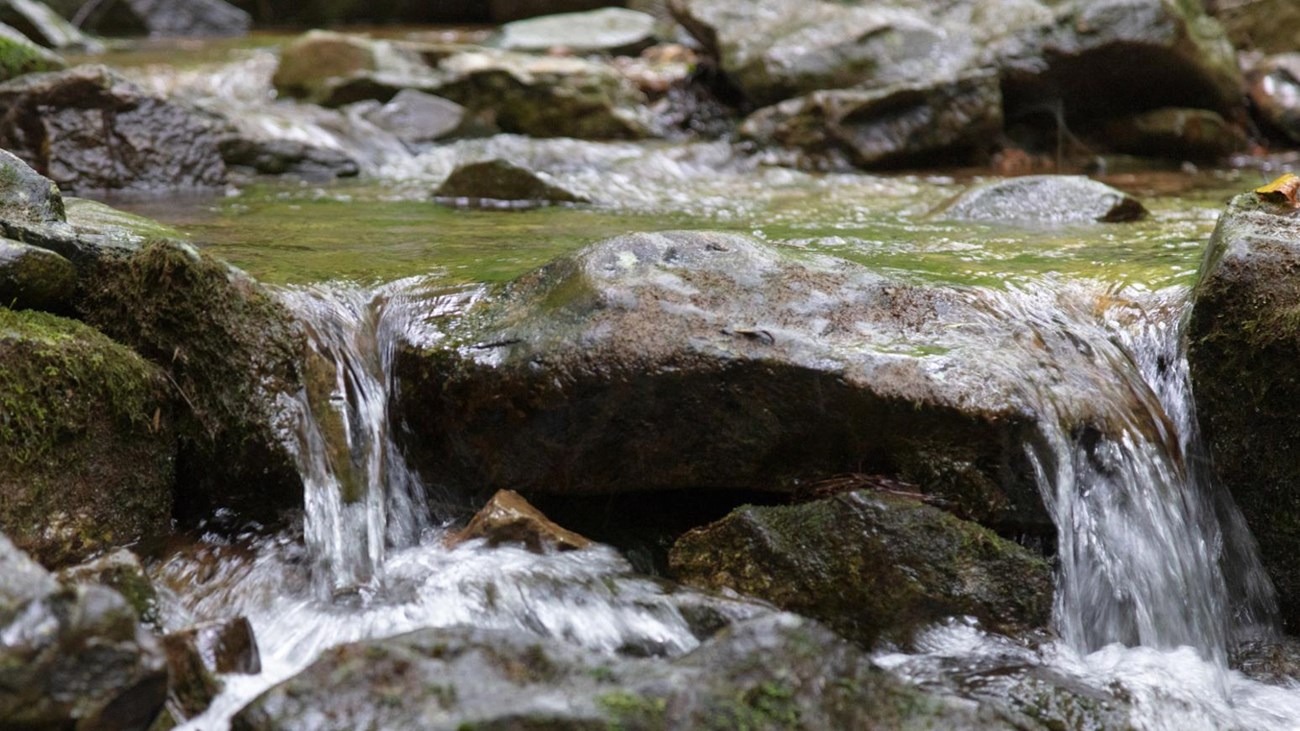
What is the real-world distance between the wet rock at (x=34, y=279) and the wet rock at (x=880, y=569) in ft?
7.19

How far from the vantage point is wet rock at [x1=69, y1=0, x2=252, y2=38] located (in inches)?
607

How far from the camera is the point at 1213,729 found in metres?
3.07

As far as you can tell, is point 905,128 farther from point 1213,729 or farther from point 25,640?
point 25,640

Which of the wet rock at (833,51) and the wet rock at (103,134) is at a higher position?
the wet rock at (833,51)

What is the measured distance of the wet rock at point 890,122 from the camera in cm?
941

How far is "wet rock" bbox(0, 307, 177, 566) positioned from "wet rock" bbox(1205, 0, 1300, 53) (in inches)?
484

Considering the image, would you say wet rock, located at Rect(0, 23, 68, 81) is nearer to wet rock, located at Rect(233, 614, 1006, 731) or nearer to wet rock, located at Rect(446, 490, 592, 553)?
wet rock, located at Rect(446, 490, 592, 553)

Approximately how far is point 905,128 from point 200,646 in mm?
7860

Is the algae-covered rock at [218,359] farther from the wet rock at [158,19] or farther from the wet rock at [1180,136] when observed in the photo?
the wet rock at [158,19]

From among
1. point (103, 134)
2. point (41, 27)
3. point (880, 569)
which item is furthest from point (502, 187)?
point (41, 27)

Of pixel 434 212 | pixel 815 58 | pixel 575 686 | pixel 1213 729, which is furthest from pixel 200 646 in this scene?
pixel 815 58

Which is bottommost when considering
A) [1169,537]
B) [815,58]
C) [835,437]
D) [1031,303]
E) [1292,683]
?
[1292,683]

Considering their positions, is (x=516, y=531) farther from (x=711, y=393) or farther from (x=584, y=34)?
(x=584, y=34)

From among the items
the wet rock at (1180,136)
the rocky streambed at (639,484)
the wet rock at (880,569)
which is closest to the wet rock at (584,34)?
the wet rock at (1180,136)
